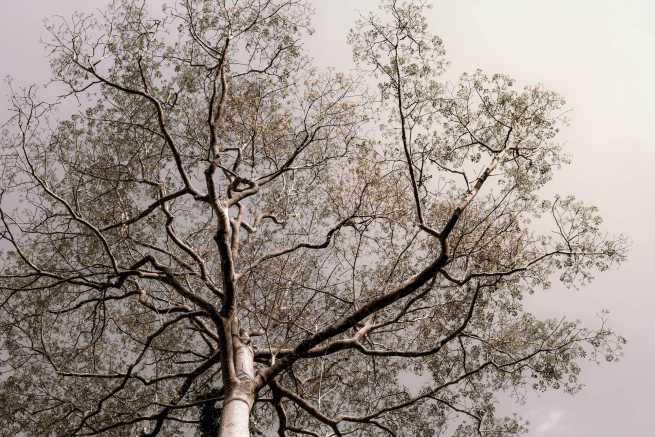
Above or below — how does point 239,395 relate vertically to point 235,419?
above

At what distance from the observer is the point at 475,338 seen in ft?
33.4

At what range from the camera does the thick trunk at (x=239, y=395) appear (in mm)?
6705

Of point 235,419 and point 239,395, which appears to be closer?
point 235,419

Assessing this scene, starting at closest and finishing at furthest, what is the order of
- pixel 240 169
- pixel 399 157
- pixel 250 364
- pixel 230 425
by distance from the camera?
pixel 230 425 < pixel 250 364 < pixel 399 157 < pixel 240 169

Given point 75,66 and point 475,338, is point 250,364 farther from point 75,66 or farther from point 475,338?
point 75,66

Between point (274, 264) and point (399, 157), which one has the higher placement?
point (399, 157)

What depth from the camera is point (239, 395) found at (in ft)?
24.0

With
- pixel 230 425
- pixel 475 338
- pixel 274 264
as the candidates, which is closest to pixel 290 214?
pixel 274 264

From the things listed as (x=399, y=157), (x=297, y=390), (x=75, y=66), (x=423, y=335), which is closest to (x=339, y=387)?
(x=297, y=390)

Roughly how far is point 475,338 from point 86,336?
23.4 ft

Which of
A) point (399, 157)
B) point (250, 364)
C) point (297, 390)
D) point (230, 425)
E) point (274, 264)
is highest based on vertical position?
point (399, 157)

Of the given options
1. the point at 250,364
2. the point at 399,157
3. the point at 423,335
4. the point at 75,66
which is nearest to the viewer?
the point at 250,364

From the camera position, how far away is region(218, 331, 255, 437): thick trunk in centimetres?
671

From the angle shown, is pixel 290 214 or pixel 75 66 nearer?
pixel 75 66
